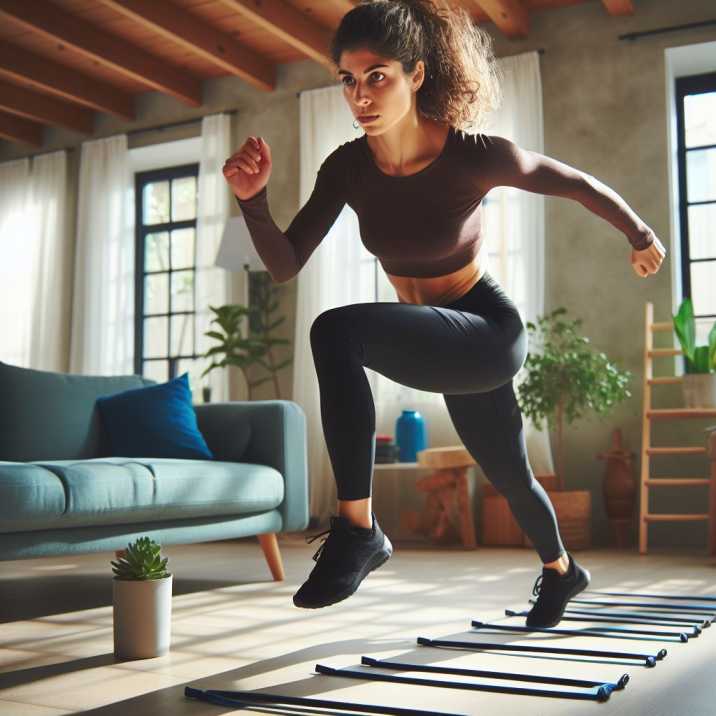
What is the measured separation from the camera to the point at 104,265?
23.9ft

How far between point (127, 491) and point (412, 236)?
1.59m

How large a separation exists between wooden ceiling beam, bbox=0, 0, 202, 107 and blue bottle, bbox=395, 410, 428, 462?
3.10 metres

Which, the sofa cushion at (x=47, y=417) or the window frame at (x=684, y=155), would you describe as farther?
the window frame at (x=684, y=155)

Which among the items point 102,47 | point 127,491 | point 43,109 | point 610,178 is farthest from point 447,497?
point 43,109

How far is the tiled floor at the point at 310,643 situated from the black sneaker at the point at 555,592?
0.18 ft

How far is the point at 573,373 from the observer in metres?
4.87

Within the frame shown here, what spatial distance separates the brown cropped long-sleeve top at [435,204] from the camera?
6.31 feet

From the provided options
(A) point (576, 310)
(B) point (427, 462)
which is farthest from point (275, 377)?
(A) point (576, 310)

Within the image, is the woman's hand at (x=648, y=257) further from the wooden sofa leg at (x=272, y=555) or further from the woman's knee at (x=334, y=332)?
the wooden sofa leg at (x=272, y=555)

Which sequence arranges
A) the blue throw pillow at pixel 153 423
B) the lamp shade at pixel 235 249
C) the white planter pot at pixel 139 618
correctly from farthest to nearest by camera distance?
the lamp shade at pixel 235 249, the blue throw pillow at pixel 153 423, the white planter pot at pixel 139 618

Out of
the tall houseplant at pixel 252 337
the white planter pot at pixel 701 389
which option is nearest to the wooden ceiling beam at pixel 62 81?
the tall houseplant at pixel 252 337

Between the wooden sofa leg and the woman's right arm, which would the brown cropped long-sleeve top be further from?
the wooden sofa leg

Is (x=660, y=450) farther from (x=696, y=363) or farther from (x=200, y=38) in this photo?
(x=200, y=38)

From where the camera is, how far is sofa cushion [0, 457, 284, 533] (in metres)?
2.75
